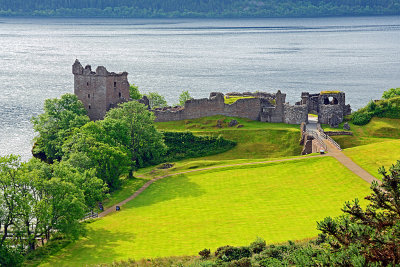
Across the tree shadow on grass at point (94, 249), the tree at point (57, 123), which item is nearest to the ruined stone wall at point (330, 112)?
the tree at point (57, 123)

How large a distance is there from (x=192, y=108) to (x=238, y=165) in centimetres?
2179

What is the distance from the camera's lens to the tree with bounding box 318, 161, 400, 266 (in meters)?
29.3

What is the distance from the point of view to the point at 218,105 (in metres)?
95.7

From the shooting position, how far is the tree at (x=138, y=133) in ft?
268

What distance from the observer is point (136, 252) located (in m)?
49.8

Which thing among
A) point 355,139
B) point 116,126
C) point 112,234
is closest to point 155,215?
point 112,234

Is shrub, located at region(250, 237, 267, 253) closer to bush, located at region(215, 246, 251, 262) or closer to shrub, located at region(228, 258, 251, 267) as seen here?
bush, located at region(215, 246, 251, 262)

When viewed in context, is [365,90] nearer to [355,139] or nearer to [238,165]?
[355,139]

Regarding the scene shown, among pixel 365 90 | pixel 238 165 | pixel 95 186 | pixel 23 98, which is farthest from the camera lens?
pixel 365 90

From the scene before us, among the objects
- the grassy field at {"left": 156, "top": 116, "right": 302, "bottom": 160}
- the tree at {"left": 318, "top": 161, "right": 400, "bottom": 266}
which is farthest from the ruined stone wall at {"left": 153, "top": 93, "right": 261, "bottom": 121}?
the tree at {"left": 318, "top": 161, "right": 400, "bottom": 266}

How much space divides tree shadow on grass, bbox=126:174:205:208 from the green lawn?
63.0 feet

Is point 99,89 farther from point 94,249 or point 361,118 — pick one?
point 94,249

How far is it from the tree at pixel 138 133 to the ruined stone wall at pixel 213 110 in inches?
382

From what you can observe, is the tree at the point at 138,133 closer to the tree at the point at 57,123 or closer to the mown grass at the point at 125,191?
the mown grass at the point at 125,191
